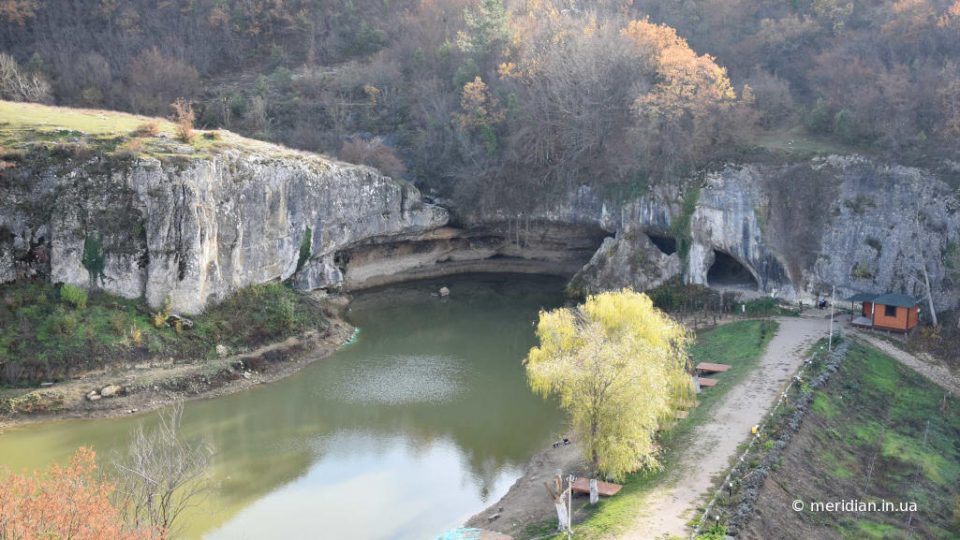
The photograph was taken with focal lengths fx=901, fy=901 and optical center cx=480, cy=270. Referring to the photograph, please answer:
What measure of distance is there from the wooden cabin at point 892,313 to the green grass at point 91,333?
2519 cm

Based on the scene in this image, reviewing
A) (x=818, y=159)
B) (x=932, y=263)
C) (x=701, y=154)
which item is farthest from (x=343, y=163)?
(x=932, y=263)

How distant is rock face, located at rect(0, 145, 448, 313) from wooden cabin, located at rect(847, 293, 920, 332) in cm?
2645

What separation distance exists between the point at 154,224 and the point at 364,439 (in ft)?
45.2

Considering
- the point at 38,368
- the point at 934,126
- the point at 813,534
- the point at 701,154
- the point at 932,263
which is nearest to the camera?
the point at 813,534

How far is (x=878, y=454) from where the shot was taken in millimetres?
27375

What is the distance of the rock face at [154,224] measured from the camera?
36.0 m

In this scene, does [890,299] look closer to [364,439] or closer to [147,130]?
[364,439]

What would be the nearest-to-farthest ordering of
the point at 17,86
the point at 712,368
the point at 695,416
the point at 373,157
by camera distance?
the point at 695,416, the point at 712,368, the point at 373,157, the point at 17,86

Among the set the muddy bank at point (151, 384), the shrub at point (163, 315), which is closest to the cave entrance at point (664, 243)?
the muddy bank at point (151, 384)

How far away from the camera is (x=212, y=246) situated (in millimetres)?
38844

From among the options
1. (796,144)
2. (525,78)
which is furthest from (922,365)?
(525,78)

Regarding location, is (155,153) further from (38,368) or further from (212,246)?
(38,368)

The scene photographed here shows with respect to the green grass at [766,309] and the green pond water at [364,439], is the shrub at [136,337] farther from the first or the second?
the green grass at [766,309]

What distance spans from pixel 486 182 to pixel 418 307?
873cm
